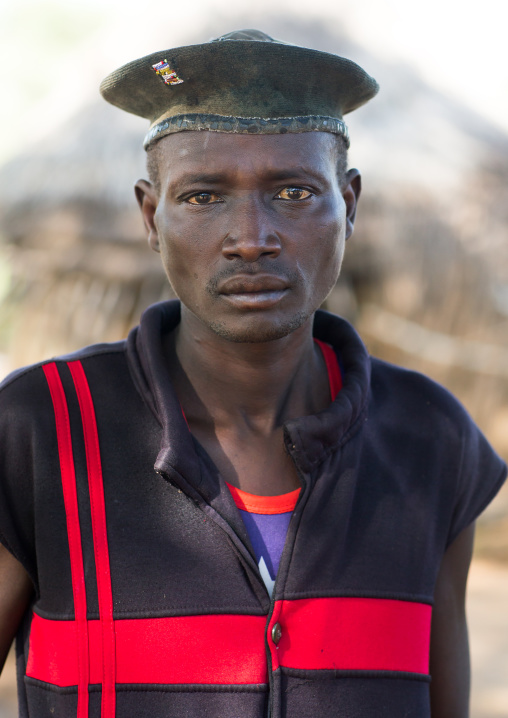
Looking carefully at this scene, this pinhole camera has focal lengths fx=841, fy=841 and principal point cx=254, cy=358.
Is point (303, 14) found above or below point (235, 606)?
above

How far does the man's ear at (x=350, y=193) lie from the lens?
1928mm

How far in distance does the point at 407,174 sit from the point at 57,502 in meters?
4.44

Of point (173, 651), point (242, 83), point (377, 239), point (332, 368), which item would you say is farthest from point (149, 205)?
point (377, 239)

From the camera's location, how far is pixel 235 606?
1569 mm

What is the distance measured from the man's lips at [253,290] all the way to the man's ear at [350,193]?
34 centimetres

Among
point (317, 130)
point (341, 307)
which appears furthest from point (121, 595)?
point (341, 307)

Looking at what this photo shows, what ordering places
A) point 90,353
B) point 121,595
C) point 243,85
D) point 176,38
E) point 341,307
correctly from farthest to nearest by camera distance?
point 341,307 → point 176,38 → point 90,353 → point 243,85 → point 121,595

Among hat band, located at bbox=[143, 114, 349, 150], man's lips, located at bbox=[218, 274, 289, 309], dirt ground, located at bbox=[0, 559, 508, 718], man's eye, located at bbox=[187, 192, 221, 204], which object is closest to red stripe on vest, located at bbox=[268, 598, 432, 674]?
man's lips, located at bbox=[218, 274, 289, 309]

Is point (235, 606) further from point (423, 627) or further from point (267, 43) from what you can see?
point (267, 43)

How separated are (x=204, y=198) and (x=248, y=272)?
0.18m

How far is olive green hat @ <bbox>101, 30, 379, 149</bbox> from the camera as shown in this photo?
1.65 meters

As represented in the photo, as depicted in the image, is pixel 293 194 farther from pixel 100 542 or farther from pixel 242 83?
pixel 100 542

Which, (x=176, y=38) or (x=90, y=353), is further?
(x=176, y=38)

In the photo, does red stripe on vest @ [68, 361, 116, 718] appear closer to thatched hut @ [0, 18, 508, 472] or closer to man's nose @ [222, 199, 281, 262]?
man's nose @ [222, 199, 281, 262]
